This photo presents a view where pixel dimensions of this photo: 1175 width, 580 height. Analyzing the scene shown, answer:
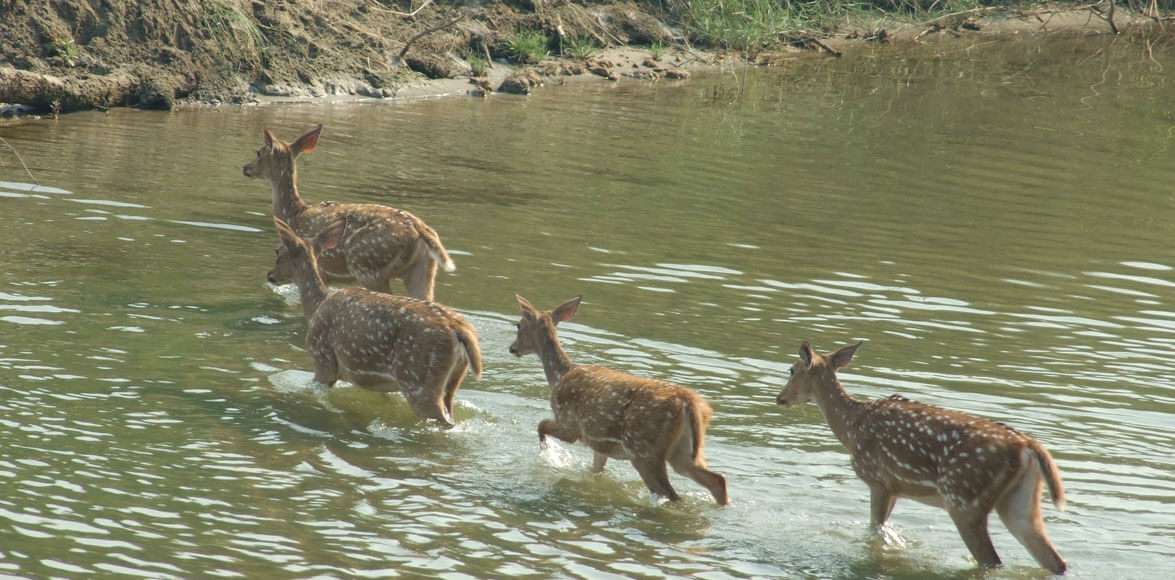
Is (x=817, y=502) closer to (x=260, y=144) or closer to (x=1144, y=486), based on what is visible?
(x=1144, y=486)

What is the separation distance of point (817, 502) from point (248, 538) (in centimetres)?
310

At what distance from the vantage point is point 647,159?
66.1 feet

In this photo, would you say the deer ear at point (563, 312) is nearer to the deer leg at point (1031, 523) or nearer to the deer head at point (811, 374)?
the deer head at point (811, 374)

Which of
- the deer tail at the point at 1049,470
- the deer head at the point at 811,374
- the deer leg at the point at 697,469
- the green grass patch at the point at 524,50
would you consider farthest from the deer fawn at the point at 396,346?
the green grass patch at the point at 524,50

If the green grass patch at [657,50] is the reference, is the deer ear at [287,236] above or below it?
below

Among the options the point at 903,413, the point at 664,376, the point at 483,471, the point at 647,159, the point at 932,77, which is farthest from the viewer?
the point at 932,77

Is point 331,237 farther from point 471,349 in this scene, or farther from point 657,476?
point 657,476

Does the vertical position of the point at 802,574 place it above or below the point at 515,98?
below

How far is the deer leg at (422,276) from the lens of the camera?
1257cm

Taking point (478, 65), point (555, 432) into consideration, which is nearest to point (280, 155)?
point (555, 432)

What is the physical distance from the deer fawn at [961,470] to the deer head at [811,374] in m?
0.58

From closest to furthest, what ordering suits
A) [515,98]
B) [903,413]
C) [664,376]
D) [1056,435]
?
[903,413] → [1056,435] → [664,376] → [515,98]

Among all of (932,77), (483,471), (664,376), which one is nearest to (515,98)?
(932,77)

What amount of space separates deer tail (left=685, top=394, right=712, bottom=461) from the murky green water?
362mm
